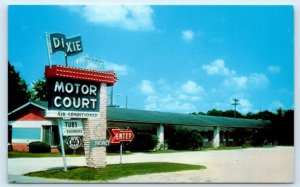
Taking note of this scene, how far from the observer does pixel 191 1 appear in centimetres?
1423

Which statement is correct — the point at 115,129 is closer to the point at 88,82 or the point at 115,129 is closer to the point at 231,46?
the point at 88,82

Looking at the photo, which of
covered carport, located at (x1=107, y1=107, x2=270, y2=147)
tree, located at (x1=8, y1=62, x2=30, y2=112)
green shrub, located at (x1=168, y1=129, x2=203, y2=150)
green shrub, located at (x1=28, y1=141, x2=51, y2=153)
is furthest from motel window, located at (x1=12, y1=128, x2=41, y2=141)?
green shrub, located at (x1=168, y1=129, x2=203, y2=150)

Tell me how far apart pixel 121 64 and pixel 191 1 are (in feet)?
7.07

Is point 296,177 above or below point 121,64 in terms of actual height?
below

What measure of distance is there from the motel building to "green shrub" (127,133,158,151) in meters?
0.14

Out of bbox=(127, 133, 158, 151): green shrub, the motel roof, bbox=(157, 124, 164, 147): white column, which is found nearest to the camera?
the motel roof

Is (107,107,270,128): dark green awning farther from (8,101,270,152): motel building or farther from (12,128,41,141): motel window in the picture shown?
(12,128,41,141): motel window

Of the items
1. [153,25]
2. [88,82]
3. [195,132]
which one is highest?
[153,25]

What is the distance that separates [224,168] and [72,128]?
3.64 meters

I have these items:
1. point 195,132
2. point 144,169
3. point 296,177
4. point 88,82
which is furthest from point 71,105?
point 296,177

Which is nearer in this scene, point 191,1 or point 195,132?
point 191,1

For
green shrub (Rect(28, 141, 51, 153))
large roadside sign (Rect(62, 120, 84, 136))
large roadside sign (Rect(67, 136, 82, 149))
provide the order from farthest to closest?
1. green shrub (Rect(28, 141, 51, 153))
2. large roadside sign (Rect(67, 136, 82, 149))
3. large roadside sign (Rect(62, 120, 84, 136))

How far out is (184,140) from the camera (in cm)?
1562

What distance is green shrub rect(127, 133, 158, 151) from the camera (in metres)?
15.0
